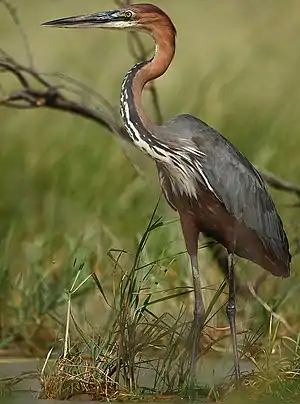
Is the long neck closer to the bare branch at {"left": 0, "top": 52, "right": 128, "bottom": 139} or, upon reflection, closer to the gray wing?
the gray wing

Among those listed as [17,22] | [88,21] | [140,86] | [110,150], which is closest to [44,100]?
[17,22]

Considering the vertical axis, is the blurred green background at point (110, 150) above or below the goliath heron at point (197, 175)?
below

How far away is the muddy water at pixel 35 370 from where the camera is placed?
4461 millimetres

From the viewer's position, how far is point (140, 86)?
4797 millimetres

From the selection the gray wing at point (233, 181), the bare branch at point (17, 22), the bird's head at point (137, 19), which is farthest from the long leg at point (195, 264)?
the bare branch at point (17, 22)

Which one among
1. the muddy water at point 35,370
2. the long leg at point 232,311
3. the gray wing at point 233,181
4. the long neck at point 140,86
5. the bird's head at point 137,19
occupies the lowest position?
the muddy water at point 35,370

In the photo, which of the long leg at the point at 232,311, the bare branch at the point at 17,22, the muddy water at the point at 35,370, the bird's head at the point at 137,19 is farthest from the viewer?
the bare branch at the point at 17,22

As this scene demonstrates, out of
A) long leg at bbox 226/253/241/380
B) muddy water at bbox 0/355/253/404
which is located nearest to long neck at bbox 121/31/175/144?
long leg at bbox 226/253/241/380

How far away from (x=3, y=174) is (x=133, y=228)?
1230mm

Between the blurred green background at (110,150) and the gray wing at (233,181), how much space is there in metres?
0.30

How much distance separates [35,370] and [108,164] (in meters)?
2.95

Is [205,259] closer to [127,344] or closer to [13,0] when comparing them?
[127,344]

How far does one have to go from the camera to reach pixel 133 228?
6.54 meters

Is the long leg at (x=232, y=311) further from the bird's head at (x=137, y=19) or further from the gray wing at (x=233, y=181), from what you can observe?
the bird's head at (x=137, y=19)
